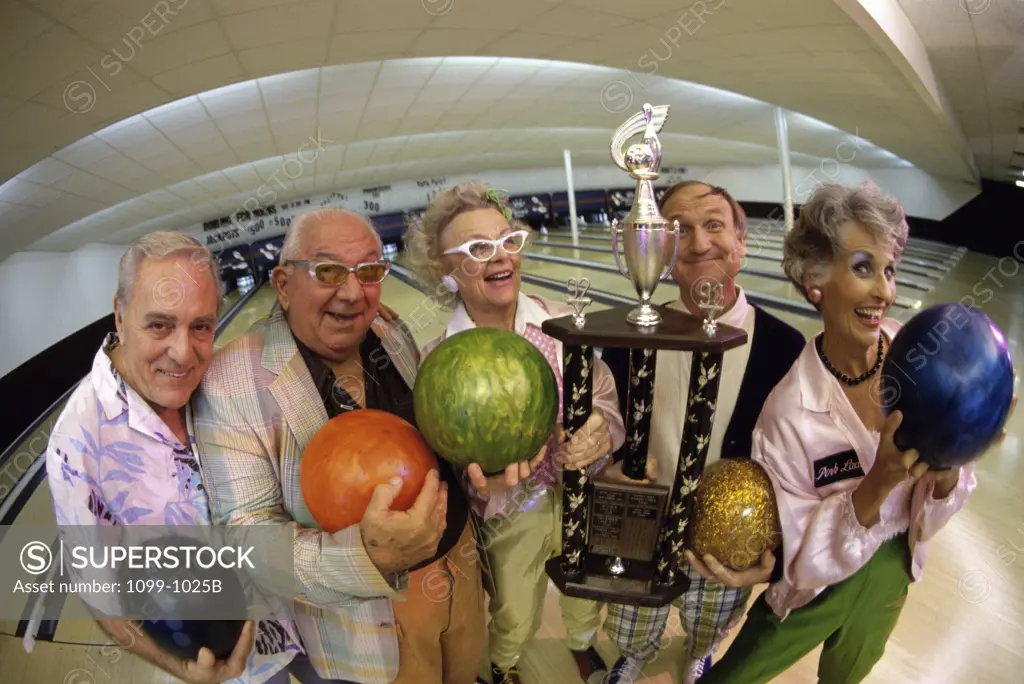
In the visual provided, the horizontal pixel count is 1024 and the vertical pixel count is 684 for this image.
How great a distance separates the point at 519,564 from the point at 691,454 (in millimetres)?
594

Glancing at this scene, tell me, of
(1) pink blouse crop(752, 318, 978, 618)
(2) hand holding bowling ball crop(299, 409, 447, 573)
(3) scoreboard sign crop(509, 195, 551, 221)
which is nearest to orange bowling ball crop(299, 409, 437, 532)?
(2) hand holding bowling ball crop(299, 409, 447, 573)

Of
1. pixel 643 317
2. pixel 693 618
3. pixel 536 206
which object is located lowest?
pixel 693 618

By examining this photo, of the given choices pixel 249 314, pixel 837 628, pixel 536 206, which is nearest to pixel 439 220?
pixel 837 628

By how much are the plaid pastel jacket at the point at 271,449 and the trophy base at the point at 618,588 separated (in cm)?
36

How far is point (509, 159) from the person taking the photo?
7.52 metres

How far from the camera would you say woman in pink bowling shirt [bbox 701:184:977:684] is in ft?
3.20

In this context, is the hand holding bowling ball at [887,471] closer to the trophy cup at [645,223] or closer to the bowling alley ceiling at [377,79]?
the trophy cup at [645,223]

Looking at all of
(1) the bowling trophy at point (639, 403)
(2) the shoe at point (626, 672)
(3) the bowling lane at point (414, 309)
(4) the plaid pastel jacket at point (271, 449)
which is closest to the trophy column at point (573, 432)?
(1) the bowling trophy at point (639, 403)

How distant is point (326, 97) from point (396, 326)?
258cm

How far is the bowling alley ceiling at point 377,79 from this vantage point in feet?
5.76

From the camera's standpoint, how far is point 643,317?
0.93 metres

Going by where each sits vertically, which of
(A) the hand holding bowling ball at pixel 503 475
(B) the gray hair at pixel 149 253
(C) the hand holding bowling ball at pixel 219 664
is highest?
(B) the gray hair at pixel 149 253

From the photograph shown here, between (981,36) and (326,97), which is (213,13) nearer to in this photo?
(326,97)

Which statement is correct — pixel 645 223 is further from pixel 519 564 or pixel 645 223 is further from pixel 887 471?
pixel 519 564
